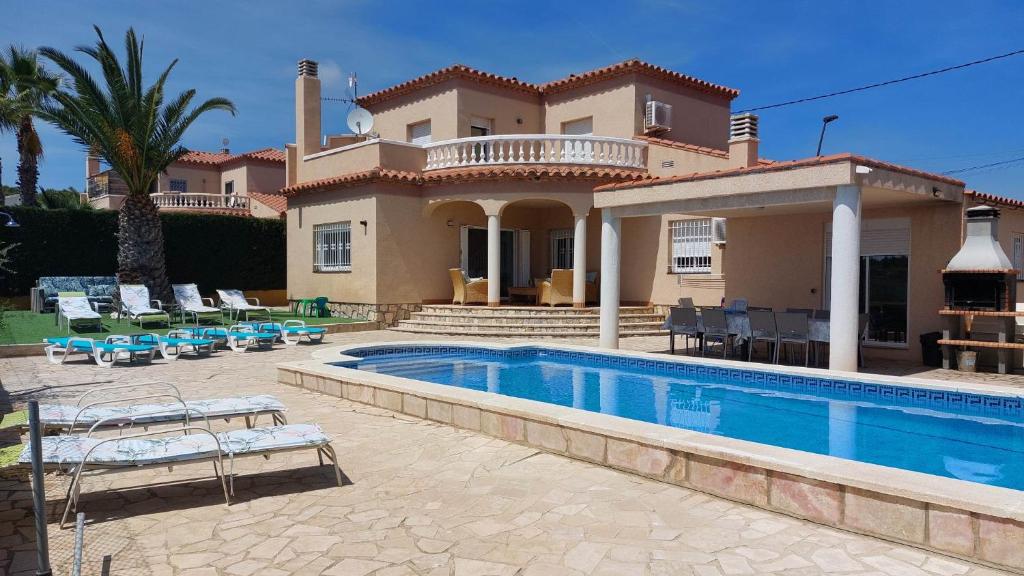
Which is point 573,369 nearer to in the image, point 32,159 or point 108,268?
point 108,268

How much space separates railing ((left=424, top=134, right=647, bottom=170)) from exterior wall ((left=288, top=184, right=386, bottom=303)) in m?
2.62

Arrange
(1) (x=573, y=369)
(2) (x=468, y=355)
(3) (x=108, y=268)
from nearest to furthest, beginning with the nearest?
(1) (x=573, y=369), (2) (x=468, y=355), (3) (x=108, y=268)

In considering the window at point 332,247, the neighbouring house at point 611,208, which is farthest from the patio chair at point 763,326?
the window at point 332,247

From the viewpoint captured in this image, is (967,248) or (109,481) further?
(967,248)

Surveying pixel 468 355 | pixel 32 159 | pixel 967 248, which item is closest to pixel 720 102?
pixel 967 248

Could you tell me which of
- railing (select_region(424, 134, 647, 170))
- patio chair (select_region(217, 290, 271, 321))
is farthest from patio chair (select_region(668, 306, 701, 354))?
patio chair (select_region(217, 290, 271, 321))

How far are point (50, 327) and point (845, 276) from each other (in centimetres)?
1780

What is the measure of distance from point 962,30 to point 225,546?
78.8 feet

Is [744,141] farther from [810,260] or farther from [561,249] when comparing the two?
[561,249]

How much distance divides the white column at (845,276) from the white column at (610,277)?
4.58 m

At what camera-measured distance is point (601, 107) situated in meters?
22.4

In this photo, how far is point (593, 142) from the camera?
19.9 metres

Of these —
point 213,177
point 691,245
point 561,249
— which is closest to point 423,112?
point 561,249

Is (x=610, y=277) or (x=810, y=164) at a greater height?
(x=810, y=164)
